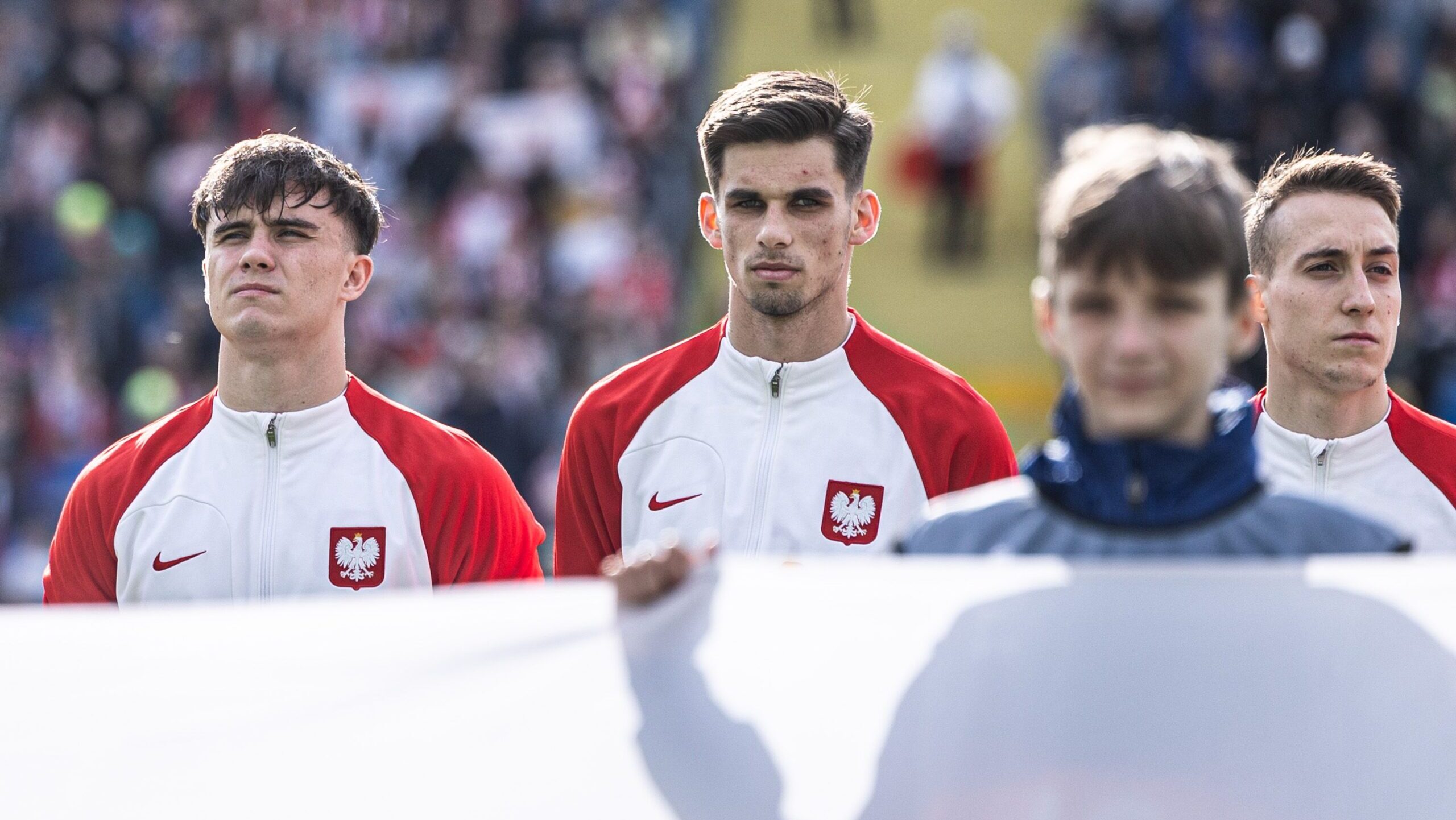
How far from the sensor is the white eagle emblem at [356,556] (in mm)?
3619

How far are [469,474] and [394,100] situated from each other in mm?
10011

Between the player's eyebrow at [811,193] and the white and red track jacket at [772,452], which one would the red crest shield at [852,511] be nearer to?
the white and red track jacket at [772,452]

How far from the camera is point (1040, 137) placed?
43.1ft

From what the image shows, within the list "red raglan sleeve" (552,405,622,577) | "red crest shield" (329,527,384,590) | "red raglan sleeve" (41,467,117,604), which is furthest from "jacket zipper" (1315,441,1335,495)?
"red raglan sleeve" (41,467,117,604)

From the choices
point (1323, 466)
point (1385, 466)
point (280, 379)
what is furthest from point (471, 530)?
point (1385, 466)

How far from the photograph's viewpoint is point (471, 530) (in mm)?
3629

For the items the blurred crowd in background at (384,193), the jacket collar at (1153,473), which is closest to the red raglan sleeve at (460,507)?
the jacket collar at (1153,473)

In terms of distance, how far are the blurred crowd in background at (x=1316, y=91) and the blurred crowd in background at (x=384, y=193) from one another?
3282mm

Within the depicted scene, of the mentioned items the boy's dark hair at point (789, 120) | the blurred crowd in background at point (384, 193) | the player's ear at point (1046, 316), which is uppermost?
the boy's dark hair at point (789, 120)

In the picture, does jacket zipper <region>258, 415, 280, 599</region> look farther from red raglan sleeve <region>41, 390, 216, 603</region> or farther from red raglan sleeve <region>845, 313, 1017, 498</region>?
red raglan sleeve <region>845, 313, 1017, 498</region>

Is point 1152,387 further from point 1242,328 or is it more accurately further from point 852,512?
point 852,512

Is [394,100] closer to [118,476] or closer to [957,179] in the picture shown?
[957,179]

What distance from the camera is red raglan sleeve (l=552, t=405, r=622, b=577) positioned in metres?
3.78

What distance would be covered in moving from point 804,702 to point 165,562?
179cm
